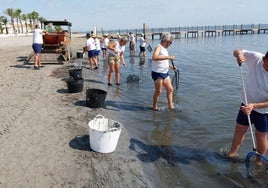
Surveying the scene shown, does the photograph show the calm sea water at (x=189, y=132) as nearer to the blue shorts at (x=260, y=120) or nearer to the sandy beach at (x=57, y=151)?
the sandy beach at (x=57, y=151)

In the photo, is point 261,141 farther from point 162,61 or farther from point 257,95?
point 162,61

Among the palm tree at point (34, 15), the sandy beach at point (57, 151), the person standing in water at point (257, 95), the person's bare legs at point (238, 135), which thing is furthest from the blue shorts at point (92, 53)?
the palm tree at point (34, 15)

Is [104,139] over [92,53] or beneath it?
beneath

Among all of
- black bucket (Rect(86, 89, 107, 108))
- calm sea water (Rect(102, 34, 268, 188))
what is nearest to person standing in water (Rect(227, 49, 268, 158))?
calm sea water (Rect(102, 34, 268, 188))

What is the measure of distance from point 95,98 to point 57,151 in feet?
9.35

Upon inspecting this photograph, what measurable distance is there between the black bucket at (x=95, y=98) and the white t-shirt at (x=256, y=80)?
435cm

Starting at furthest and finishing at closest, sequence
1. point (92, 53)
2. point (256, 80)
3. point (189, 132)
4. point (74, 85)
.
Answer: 1. point (92, 53)
2. point (74, 85)
3. point (189, 132)
4. point (256, 80)

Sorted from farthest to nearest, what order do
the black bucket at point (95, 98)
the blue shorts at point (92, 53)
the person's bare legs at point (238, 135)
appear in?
the blue shorts at point (92, 53), the black bucket at point (95, 98), the person's bare legs at point (238, 135)

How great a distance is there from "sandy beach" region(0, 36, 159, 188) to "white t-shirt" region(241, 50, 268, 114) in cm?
204

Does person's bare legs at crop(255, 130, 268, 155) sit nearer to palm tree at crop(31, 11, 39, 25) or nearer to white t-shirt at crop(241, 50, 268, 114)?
white t-shirt at crop(241, 50, 268, 114)

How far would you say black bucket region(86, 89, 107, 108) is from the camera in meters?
7.82

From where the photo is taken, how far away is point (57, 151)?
16.9 feet

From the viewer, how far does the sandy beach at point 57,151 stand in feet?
14.3

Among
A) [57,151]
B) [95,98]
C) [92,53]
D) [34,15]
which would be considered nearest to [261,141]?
[57,151]
